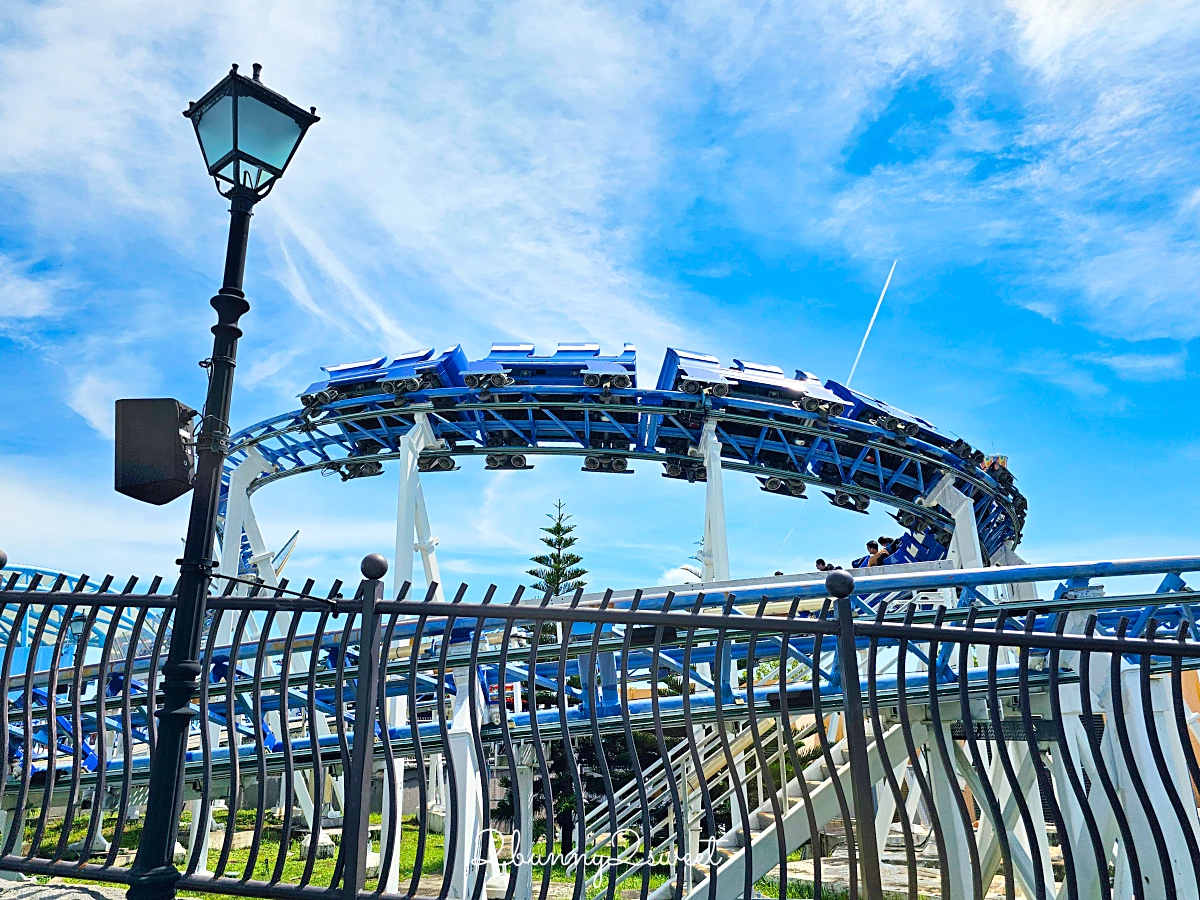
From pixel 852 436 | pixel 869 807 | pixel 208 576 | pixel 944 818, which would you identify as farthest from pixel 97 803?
pixel 852 436

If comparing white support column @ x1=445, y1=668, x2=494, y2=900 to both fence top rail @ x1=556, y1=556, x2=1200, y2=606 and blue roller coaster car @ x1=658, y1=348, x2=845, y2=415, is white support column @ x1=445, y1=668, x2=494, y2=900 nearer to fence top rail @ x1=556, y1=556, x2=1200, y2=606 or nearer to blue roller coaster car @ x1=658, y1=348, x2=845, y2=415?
fence top rail @ x1=556, y1=556, x2=1200, y2=606

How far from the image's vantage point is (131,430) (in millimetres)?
3646

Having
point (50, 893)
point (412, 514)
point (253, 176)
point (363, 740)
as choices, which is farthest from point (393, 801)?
point (412, 514)

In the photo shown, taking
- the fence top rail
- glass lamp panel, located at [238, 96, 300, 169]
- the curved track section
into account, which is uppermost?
the curved track section

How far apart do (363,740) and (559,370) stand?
14582 mm

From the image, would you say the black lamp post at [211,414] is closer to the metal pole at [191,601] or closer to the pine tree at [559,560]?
the metal pole at [191,601]

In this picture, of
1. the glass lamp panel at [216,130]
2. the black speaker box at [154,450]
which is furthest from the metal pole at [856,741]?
the glass lamp panel at [216,130]

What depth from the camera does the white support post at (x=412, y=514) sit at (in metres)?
15.8

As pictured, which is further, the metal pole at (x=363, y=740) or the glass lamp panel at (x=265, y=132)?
the glass lamp panel at (x=265, y=132)

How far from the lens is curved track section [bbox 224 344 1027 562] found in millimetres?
17312

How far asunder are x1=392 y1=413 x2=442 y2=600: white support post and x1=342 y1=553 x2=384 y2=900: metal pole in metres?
12.3

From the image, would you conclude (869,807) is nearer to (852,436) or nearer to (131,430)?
(131,430)

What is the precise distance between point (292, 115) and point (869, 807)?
3.57 metres

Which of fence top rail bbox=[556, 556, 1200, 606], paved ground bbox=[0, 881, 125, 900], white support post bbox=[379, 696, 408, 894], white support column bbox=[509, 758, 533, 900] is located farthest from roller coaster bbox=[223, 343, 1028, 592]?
paved ground bbox=[0, 881, 125, 900]
